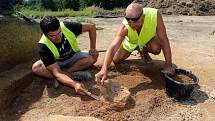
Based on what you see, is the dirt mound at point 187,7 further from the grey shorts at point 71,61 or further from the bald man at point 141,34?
the grey shorts at point 71,61

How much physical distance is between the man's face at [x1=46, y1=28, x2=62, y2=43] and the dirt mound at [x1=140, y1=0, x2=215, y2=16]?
427 inches

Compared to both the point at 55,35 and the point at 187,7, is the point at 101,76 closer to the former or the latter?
the point at 55,35

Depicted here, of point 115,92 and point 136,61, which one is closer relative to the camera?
point 115,92

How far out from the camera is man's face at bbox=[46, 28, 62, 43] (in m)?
4.34

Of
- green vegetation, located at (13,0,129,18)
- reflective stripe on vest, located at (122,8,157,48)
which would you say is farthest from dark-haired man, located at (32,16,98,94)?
green vegetation, located at (13,0,129,18)

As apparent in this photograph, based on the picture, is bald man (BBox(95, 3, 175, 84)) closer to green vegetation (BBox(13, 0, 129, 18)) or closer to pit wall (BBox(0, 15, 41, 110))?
pit wall (BBox(0, 15, 41, 110))

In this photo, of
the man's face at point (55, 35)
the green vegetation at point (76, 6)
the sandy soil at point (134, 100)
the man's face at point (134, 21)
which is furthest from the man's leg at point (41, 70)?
the green vegetation at point (76, 6)

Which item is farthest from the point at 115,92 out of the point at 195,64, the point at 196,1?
the point at 196,1

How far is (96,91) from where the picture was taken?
14.8 feet

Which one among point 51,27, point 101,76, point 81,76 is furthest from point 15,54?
point 101,76

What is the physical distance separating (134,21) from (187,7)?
36.4ft

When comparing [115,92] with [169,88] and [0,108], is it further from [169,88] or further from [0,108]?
[0,108]

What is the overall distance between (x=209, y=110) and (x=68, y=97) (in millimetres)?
1550

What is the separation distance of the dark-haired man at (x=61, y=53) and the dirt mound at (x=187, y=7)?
10339mm
